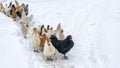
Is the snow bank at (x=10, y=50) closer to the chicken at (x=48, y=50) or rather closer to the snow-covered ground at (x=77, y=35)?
the snow-covered ground at (x=77, y=35)

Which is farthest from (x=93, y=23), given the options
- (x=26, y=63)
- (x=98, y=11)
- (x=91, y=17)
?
(x=26, y=63)

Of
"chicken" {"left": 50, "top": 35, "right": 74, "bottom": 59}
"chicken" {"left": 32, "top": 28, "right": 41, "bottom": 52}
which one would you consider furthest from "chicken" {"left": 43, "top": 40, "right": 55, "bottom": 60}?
"chicken" {"left": 32, "top": 28, "right": 41, "bottom": 52}

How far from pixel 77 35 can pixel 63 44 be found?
2.25 metres

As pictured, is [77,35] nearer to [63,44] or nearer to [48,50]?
[63,44]

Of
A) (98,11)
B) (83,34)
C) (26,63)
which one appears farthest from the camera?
(98,11)

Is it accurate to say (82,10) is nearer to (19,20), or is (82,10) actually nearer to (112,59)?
(19,20)

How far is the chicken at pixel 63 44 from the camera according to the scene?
10.1 m

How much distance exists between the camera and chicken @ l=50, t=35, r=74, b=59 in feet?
33.1

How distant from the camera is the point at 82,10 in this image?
1560cm

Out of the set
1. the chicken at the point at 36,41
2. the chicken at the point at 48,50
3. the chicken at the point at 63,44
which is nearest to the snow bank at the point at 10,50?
the chicken at the point at 36,41

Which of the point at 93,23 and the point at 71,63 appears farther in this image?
the point at 93,23

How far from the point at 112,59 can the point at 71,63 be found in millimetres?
1402

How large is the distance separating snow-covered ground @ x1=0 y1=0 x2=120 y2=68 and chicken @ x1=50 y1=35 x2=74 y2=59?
15.8 inches

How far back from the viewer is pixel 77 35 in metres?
12.2
